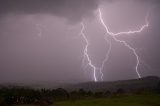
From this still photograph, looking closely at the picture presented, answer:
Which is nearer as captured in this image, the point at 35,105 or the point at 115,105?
the point at 115,105

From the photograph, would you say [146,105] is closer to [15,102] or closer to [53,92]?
[15,102]

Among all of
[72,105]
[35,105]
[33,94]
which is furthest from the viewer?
[33,94]

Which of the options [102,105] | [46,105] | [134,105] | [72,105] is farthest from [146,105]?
[46,105]

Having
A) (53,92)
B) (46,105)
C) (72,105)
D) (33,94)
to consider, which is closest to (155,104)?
(72,105)

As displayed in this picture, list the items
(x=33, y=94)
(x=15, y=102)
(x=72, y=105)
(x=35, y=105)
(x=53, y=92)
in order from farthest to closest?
1. (x=53, y=92)
2. (x=33, y=94)
3. (x=15, y=102)
4. (x=35, y=105)
5. (x=72, y=105)

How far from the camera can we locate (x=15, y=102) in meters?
67.3

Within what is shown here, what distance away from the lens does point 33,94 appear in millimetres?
80125

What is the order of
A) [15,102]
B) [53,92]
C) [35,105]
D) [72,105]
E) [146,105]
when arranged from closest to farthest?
1. [146,105]
2. [72,105]
3. [35,105]
4. [15,102]
5. [53,92]

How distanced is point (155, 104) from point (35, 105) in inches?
848

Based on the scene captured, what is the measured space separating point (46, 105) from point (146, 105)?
57.9 feet

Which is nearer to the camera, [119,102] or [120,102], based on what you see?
[120,102]

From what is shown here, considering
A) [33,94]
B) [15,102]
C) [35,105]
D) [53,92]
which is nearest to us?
[35,105]

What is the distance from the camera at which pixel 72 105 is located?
57.1m

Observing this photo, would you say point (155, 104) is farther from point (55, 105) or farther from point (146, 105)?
point (55, 105)
